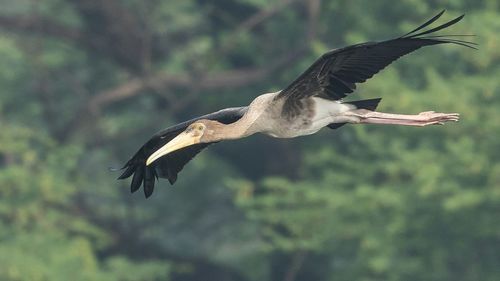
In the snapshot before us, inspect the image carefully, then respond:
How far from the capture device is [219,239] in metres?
26.5

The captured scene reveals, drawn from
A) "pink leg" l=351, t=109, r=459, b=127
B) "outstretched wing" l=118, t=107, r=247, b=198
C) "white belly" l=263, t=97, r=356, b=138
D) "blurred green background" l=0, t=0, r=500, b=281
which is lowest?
"pink leg" l=351, t=109, r=459, b=127

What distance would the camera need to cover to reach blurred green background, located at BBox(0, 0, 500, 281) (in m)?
22.7

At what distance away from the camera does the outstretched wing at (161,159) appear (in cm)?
1183

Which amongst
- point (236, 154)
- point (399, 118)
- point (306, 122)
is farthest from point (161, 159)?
point (236, 154)

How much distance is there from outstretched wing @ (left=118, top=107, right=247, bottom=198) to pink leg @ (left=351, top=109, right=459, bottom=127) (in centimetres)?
100

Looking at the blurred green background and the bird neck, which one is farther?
the blurred green background

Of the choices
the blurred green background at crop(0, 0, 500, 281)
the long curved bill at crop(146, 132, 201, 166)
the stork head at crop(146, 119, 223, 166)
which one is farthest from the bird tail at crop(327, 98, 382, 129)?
the blurred green background at crop(0, 0, 500, 281)

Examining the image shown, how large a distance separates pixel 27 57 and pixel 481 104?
770 cm

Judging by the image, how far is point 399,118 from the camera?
11297 millimetres

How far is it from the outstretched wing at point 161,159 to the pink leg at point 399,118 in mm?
1001

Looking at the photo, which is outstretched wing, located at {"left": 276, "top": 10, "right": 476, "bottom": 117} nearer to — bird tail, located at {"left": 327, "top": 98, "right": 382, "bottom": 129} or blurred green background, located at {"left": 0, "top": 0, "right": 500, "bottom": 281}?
bird tail, located at {"left": 327, "top": 98, "right": 382, "bottom": 129}

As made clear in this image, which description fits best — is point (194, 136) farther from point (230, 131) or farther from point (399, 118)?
point (399, 118)

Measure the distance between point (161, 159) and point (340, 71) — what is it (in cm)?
236

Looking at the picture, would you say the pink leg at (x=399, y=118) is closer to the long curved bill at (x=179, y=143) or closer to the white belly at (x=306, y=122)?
the white belly at (x=306, y=122)
